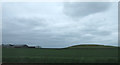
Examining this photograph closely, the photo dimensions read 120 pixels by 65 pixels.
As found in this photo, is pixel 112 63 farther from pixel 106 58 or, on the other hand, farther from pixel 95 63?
pixel 95 63

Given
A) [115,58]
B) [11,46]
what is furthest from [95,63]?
[11,46]

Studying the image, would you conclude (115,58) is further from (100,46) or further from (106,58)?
(100,46)

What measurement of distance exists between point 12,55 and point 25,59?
106 centimetres

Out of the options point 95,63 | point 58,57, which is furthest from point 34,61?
point 95,63

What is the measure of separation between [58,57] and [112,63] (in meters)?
3.14

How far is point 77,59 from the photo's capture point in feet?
25.1

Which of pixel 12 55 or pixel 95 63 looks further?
pixel 12 55

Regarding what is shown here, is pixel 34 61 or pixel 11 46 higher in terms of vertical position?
pixel 11 46

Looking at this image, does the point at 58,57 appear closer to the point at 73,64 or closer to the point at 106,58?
the point at 73,64

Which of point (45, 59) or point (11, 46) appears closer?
point (45, 59)

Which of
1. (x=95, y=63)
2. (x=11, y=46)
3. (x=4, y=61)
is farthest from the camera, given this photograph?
(x=11, y=46)

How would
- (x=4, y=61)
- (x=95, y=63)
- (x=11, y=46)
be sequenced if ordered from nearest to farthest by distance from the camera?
1. (x=95, y=63)
2. (x=4, y=61)
3. (x=11, y=46)

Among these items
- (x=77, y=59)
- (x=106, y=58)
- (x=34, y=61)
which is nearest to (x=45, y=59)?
(x=34, y=61)

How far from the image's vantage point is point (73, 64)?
297 inches
